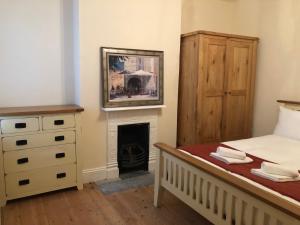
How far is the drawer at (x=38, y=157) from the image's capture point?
2730 millimetres

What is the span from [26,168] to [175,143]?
2.07 meters

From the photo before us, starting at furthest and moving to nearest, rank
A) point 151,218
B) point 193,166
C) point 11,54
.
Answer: point 11,54 → point 151,218 → point 193,166

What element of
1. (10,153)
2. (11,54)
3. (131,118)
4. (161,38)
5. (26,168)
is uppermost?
(161,38)

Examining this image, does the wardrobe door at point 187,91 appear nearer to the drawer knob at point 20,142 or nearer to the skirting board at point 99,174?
the skirting board at point 99,174

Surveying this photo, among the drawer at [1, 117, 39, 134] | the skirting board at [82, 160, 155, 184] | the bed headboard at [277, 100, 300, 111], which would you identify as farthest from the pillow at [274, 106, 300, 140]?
the drawer at [1, 117, 39, 134]

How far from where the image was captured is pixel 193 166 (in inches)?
88.2

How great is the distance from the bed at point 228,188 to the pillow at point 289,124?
0.29ft

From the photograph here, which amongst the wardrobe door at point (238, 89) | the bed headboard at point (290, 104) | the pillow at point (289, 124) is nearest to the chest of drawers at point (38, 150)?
the wardrobe door at point (238, 89)

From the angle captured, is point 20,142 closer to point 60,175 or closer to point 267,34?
point 60,175

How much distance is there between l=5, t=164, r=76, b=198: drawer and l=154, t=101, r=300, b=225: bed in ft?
3.46

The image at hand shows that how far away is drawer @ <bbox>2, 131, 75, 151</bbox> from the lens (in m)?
2.70

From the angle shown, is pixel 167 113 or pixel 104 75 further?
pixel 167 113

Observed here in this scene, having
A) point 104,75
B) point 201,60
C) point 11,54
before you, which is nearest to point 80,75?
point 104,75

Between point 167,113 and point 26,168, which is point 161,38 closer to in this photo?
point 167,113
